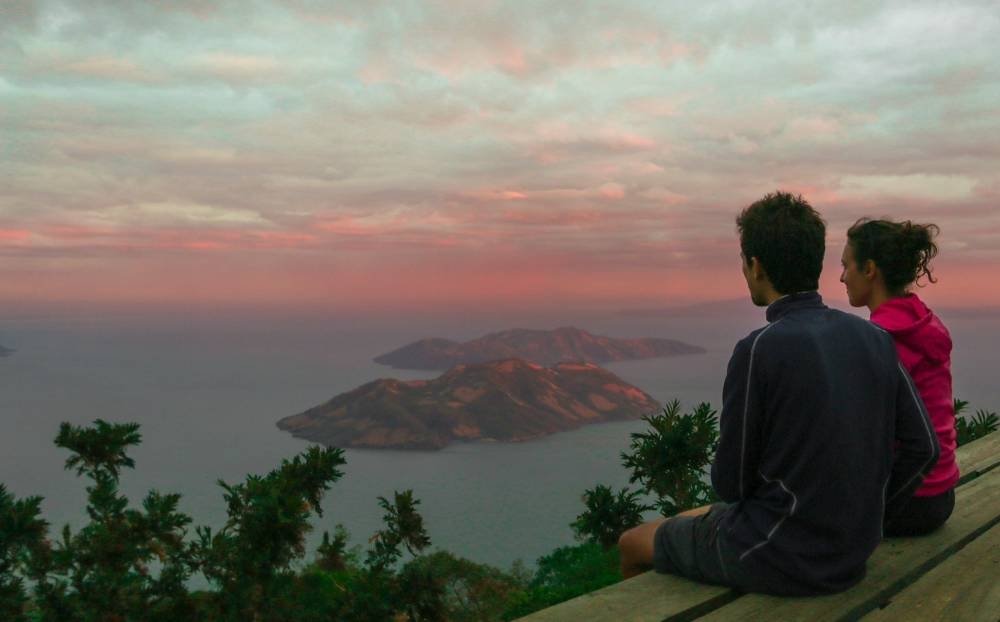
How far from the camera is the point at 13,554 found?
3885mm

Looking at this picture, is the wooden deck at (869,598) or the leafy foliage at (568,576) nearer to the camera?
the wooden deck at (869,598)

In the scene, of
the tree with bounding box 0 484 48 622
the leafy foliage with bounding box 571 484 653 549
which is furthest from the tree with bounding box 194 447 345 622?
the leafy foliage with bounding box 571 484 653 549

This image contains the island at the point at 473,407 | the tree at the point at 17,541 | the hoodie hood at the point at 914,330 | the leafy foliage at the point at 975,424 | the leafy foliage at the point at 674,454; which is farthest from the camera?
the island at the point at 473,407

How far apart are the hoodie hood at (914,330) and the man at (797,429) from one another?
559 mm

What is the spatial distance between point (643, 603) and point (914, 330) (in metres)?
1.85

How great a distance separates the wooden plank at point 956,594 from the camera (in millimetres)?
2990

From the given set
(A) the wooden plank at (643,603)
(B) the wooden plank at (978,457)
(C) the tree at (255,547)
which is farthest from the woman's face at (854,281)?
(C) the tree at (255,547)

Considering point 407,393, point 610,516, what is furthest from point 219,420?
point 610,516

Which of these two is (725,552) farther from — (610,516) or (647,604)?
(610,516)

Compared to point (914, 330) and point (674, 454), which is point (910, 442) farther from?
point (674, 454)

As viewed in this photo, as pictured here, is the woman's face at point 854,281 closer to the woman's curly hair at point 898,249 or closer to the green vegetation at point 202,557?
the woman's curly hair at point 898,249

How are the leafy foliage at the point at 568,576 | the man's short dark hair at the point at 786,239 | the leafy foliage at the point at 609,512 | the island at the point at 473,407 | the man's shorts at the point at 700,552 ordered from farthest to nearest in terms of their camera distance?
the island at the point at 473,407 < the leafy foliage at the point at 568,576 < the leafy foliage at the point at 609,512 < the man's shorts at the point at 700,552 < the man's short dark hair at the point at 786,239

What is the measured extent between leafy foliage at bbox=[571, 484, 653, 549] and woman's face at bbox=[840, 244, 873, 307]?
3.37 metres

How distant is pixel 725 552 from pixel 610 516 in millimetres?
3898
